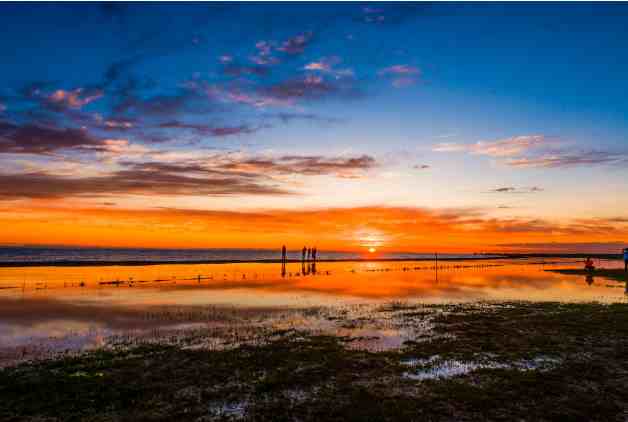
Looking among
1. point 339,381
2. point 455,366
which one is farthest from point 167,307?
point 455,366

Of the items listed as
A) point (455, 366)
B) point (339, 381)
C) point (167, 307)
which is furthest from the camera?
point (167, 307)

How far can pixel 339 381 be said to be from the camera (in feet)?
45.9

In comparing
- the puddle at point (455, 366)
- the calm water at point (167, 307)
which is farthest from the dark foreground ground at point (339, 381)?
the calm water at point (167, 307)

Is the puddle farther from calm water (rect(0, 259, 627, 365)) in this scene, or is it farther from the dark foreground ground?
calm water (rect(0, 259, 627, 365))

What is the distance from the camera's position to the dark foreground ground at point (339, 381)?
11.5 metres

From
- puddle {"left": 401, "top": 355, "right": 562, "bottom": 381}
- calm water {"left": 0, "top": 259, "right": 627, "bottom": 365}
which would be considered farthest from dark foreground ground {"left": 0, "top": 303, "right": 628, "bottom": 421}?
calm water {"left": 0, "top": 259, "right": 627, "bottom": 365}

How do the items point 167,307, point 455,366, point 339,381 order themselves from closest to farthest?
point 339,381, point 455,366, point 167,307

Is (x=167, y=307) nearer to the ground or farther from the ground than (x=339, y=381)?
nearer to the ground

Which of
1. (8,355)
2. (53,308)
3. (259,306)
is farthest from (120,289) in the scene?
(8,355)

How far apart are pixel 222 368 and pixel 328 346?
5331mm

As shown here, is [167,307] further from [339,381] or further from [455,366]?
[455,366]

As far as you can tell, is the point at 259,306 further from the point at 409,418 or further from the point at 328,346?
the point at 409,418

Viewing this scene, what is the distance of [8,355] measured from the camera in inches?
691

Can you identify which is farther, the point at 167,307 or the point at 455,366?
the point at 167,307
